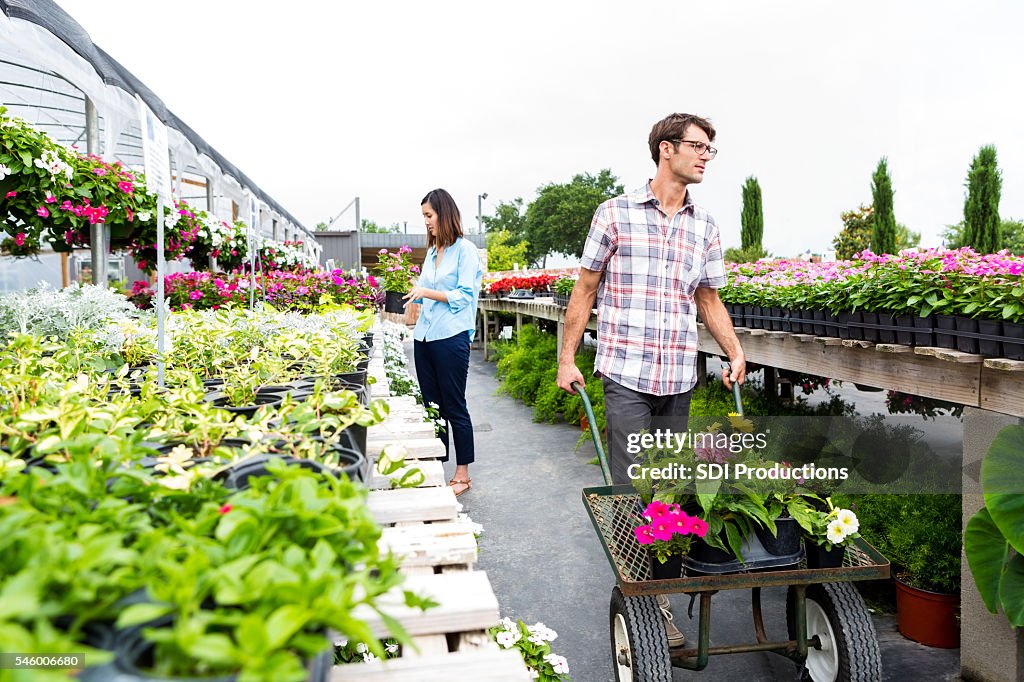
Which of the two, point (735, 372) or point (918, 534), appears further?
point (918, 534)

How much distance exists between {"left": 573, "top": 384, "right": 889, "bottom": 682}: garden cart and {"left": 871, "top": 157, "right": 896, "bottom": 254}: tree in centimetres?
1697

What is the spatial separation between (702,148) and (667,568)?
149 cm

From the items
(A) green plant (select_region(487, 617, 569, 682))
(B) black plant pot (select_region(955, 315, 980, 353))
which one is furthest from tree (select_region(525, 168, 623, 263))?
(A) green plant (select_region(487, 617, 569, 682))

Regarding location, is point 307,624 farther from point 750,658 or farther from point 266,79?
point 266,79

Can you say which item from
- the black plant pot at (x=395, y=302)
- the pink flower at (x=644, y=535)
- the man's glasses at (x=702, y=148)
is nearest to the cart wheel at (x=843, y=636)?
the pink flower at (x=644, y=535)

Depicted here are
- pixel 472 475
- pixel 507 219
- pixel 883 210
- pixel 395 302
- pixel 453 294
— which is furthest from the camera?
pixel 507 219

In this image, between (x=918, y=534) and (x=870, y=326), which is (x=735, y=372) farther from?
(x=918, y=534)

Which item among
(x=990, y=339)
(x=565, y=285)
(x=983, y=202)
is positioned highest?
(x=983, y=202)

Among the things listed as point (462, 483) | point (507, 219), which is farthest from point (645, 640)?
point (507, 219)

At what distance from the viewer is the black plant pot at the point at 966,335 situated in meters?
2.18

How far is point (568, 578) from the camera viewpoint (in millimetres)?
3088

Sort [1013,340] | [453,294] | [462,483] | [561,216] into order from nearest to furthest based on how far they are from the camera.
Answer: [1013,340] → [453,294] → [462,483] → [561,216]

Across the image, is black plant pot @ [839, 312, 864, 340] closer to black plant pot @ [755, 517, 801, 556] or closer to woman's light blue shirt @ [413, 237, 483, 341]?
black plant pot @ [755, 517, 801, 556]

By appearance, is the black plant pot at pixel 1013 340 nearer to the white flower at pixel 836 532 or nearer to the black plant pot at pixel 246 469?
the white flower at pixel 836 532
